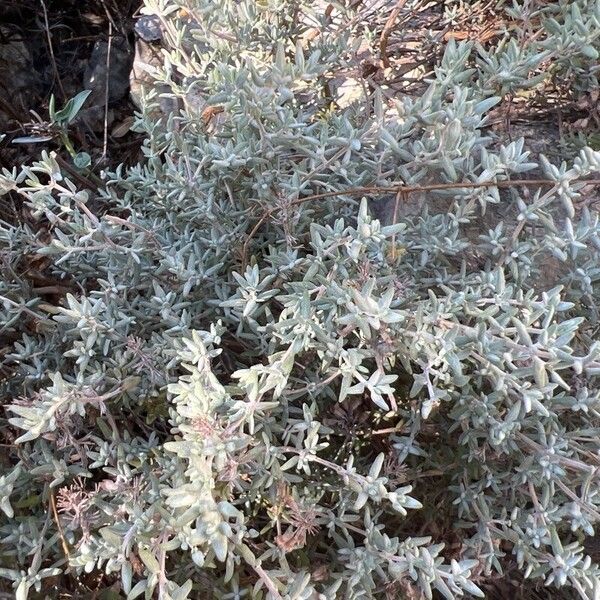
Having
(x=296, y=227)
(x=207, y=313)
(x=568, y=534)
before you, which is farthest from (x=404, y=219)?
(x=568, y=534)

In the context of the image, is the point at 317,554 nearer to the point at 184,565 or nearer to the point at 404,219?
the point at 184,565

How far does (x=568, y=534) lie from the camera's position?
1815mm

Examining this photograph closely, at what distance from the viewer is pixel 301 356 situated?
1.62 metres

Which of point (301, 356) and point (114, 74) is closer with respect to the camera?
point (301, 356)

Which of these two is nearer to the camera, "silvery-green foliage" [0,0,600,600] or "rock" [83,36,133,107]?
"silvery-green foliage" [0,0,600,600]

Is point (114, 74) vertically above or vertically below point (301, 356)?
below

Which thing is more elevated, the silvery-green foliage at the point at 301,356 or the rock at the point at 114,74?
the silvery-green foliage at the point at 301,356

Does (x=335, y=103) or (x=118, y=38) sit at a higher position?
(x=335, y=103)

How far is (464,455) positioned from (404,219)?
2.05 feet

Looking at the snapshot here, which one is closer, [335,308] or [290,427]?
[335,308]

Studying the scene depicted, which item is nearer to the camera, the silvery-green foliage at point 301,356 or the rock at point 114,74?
the silvery-green foliage at point 301,356

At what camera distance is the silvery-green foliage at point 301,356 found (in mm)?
1385

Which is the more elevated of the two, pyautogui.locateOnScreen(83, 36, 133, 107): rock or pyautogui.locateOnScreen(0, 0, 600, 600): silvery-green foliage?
pyautogui.locateOnScreen(0, 0, 600, 600): silvery-green foliage

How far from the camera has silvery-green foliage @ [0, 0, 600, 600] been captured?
138 centimetres
